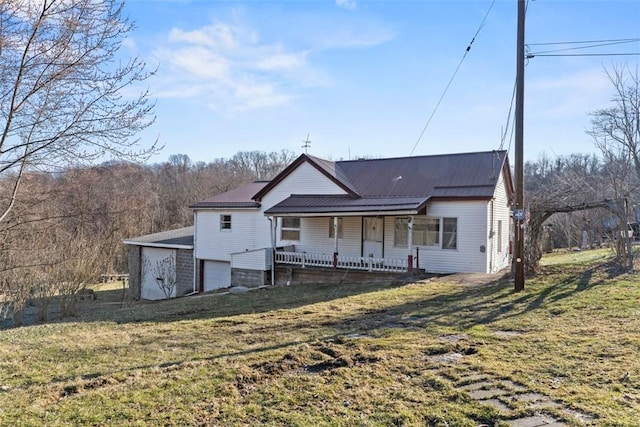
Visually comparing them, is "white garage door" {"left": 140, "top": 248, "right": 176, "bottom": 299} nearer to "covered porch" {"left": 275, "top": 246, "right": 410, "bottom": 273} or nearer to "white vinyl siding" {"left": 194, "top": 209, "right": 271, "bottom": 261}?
"white vinyl siding" {"left": 194, "top": 209, "right": 271, "bottom": 261}

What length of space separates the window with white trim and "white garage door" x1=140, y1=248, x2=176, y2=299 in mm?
4041

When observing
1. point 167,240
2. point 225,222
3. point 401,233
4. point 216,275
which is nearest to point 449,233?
point 401,233

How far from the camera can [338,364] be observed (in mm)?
5812

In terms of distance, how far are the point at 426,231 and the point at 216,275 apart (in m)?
11.5

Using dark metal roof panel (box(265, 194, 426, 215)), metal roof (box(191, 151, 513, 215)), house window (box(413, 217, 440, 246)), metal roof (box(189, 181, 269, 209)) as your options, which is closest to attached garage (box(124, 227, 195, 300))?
metal roof (box(189, 181, 269, 209))

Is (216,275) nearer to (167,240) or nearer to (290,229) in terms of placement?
(167,240)

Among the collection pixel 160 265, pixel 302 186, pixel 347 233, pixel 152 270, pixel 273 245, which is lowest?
pixel 152 270

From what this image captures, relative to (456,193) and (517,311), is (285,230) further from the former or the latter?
(517,311)

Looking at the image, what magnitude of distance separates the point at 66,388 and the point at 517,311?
7.98 meters

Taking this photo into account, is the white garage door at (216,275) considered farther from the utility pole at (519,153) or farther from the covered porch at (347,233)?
the utility pole at (519,153)

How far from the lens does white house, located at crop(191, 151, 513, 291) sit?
16.9 meters

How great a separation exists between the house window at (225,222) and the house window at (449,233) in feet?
36.3

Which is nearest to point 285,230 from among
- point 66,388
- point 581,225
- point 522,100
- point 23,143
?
point 522,100

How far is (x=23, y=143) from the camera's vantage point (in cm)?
739
